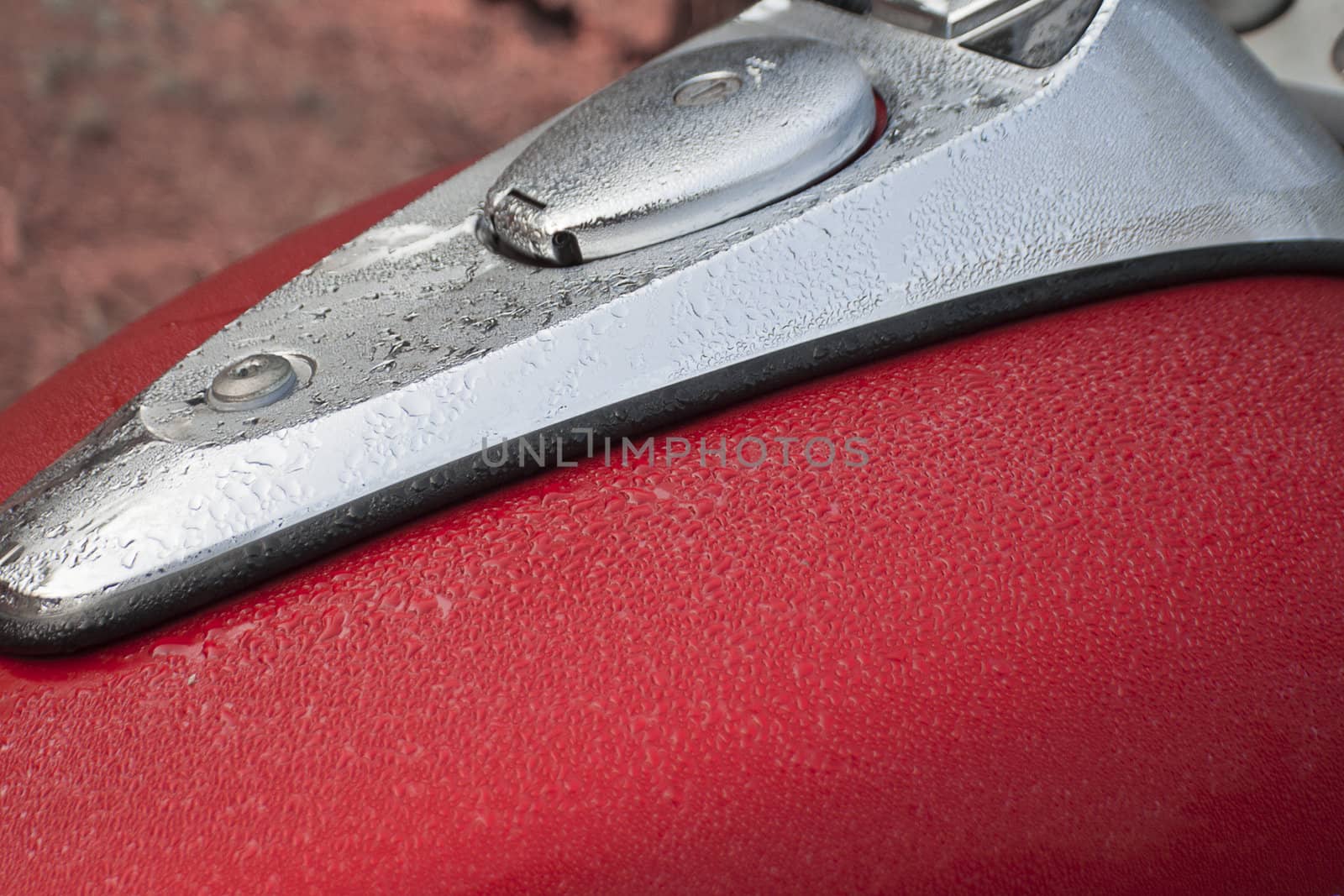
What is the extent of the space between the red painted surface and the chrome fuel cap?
97 millimetres

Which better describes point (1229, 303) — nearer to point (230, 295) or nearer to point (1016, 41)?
point (1016, 41)

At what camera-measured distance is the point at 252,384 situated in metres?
0.45

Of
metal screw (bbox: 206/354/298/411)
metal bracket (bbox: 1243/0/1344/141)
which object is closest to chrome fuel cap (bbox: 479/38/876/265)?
metal screw (bbox: 206/354/298/411)

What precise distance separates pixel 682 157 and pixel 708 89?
7cm

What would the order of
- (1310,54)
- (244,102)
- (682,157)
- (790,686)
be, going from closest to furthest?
(790,686), (682,157), (1310,54), (244,102)

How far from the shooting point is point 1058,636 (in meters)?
0.38

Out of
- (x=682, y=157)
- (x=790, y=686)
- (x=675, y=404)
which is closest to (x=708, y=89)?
(x=682, y=157)

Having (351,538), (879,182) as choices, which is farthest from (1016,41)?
(351,538)

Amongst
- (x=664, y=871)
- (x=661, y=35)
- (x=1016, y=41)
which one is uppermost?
(x=1016, y=41)

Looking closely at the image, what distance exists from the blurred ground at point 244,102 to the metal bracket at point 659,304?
4.00 feet

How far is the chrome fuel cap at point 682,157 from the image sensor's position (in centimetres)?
48

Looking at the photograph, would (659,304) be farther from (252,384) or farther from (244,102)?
(244,102)

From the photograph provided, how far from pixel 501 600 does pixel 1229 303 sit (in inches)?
13.0

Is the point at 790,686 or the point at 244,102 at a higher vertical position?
the point at 790,686
